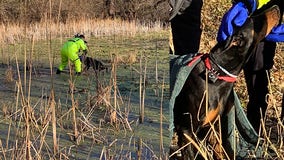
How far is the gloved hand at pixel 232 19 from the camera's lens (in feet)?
2.14

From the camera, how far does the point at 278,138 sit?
33.3 inches

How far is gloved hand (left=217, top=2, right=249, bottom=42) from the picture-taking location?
0.65 m

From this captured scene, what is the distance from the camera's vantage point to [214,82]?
0.74 meters

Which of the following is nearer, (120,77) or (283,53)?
(283,53)

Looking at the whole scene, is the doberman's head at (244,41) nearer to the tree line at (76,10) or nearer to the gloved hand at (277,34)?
the gloved hand at (277,34)

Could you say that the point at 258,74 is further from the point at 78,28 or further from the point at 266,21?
the point at 78,28

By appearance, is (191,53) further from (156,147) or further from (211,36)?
(156,147)

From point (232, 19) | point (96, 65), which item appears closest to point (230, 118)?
point (232, 19)

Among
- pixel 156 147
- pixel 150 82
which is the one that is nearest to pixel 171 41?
pixel 156 147

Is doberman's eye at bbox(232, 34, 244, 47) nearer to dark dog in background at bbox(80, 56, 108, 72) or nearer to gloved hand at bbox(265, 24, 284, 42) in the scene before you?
gloved hand at bbox(265, 24, 284, 42)

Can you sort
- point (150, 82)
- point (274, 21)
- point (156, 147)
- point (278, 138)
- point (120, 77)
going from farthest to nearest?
point (120, 77) → point (150, 82) → point (156, 147) → point (278, 138) → point (274, 21)

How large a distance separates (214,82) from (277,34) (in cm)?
11

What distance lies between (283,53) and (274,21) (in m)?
0.08

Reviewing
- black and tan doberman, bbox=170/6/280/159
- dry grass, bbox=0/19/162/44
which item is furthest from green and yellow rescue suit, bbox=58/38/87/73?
black and tan doberman, bbox=170/6/280/159
